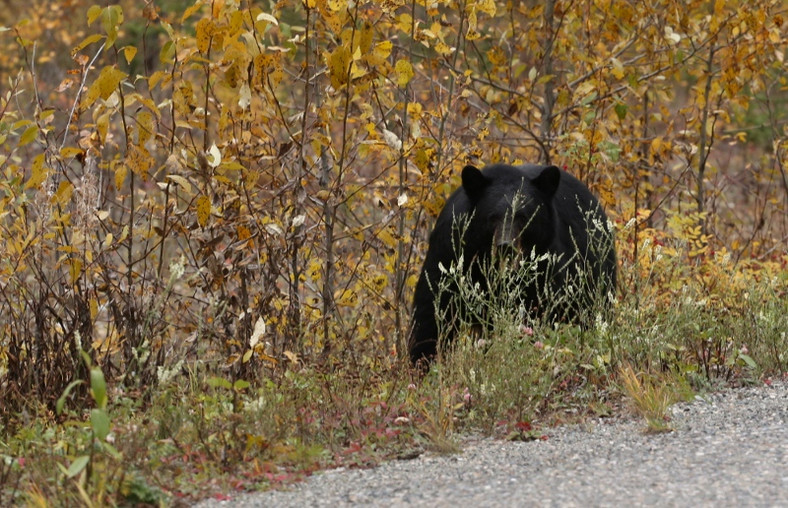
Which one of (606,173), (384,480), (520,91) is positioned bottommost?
(384,480)

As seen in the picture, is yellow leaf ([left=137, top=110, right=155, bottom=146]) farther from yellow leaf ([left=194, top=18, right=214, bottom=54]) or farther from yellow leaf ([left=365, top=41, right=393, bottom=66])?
yellow leaf ([left=365, top=41, right=393, bottom=66])

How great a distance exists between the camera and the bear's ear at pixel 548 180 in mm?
6352

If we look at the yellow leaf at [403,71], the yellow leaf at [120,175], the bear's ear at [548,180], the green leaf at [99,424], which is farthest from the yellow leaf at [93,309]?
the bear's ear at [548,180]

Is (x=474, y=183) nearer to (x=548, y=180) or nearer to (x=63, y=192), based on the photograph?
(x=548, y=180)

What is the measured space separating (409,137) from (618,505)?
350 cm

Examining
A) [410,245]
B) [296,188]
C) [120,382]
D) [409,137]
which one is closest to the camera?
[120,382]

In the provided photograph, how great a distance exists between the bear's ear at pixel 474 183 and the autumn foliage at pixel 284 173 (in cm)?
28

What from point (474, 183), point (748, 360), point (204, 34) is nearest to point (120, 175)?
point (204, 34)

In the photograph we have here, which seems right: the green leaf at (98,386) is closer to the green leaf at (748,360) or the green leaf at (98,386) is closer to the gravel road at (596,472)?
the gravel road at (596,472)

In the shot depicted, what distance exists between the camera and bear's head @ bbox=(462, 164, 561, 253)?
6137 millimetres

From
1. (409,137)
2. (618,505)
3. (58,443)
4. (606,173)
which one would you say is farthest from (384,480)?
(606,173)

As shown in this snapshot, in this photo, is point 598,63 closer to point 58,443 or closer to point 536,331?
point 536,331

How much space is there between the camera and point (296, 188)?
19.2 ft

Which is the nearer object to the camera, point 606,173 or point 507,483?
point 507,483
